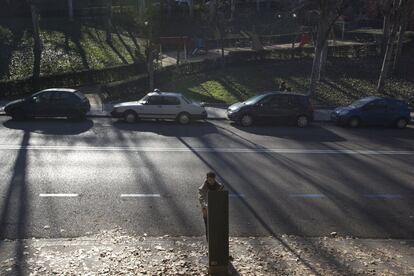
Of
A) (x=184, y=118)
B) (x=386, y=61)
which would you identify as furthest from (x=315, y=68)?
(x=184, y=118)

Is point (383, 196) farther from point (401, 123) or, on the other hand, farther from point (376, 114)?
point (401, 123)

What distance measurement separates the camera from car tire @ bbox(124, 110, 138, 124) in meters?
21.4

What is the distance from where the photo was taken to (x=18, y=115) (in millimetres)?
20922

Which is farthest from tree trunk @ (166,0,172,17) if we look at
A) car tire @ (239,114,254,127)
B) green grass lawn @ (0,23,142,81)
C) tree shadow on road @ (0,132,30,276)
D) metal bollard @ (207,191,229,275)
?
metal bollard @ (207,191,229,275)

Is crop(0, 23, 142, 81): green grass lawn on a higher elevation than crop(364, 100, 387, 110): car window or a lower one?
higher

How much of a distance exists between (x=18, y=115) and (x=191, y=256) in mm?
14852

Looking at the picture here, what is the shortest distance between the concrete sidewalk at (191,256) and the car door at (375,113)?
1310 cm

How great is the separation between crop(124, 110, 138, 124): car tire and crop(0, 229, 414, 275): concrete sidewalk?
11.9 metres

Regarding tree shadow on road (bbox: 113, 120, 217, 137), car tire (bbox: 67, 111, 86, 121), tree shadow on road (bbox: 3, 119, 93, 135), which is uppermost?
car tire (bbox: 67, 111, 86, 121)

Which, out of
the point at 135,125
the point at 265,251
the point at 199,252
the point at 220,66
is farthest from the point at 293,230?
the point at 220,66

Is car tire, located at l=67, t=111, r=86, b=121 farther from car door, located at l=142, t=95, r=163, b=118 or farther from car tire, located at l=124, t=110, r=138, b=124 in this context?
car door, located at l=142, t=95, r=163, b=118

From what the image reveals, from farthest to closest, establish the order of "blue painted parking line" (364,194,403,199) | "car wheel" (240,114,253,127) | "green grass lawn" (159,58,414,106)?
1. "green grass lawn" (159,58,414,106)
2. "car wheel" (240,114,253,127)
3. "blue painted parking line" (364,194,403,199)

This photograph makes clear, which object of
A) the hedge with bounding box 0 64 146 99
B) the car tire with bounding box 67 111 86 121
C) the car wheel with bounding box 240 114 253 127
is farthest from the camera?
the hedge with bounding box 0 64 146 99

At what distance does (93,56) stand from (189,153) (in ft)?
71.6
